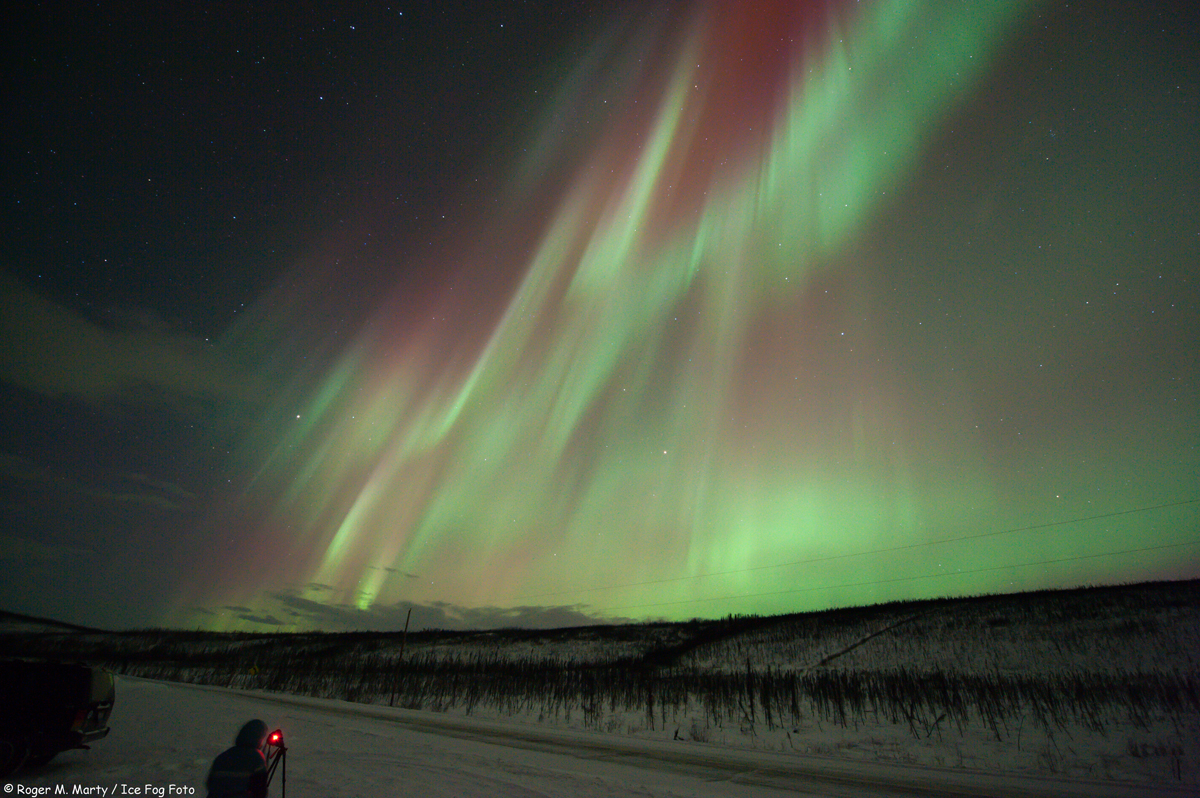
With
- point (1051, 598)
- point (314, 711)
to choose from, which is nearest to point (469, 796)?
point (314, 711)

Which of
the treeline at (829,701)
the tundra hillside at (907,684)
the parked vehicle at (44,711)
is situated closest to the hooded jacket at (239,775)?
the parked vehicle at (44,711)

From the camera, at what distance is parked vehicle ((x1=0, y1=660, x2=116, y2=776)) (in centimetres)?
962

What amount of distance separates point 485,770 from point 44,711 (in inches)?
328

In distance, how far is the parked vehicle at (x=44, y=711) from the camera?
9.62 meters

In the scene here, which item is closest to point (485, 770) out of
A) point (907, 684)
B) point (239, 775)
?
point (239, 775)

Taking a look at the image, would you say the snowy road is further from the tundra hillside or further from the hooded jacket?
the hooded jacket

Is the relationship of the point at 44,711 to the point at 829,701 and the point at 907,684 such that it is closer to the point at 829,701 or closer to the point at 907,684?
the point at 829,701

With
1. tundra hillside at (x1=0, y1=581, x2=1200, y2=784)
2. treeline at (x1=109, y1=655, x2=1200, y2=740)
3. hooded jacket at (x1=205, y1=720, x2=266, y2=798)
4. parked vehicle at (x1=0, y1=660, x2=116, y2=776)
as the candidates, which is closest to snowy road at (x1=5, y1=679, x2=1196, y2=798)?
parked vehicle at (x1=0, y1=660, x2=116, y2=776)

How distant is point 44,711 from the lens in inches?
395

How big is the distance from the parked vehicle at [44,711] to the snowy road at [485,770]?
1.52 feet

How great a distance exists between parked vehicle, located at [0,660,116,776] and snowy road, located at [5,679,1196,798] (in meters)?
0.46

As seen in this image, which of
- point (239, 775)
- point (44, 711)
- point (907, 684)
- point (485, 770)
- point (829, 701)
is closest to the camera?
point (239, 775)

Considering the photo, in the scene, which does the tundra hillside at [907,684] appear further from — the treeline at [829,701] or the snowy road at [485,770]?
the snowy road at [485,770]

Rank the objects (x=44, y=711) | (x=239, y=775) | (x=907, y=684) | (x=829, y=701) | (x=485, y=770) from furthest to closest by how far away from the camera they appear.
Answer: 1. (x=907, y=684)
2. (x=829, y=701)
3. (x=485, y=770)
4. (x=44, y=711)
5. (x=239, y=775)
